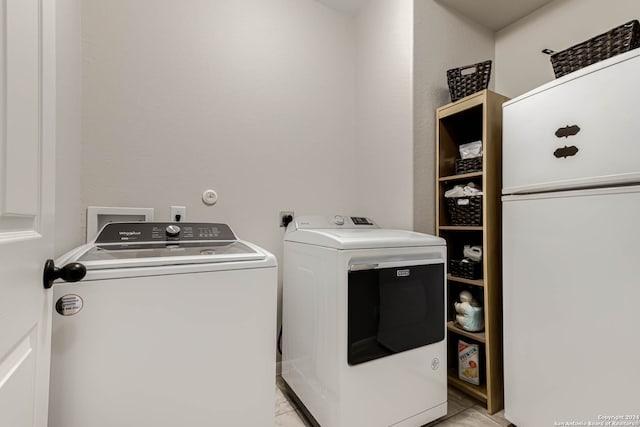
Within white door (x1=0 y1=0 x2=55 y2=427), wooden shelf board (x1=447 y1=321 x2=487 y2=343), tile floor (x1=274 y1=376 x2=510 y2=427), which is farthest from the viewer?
wooden shelf board (x1=447 y1=321 x2=487 y2=343)

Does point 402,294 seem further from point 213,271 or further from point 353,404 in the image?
point 213,271

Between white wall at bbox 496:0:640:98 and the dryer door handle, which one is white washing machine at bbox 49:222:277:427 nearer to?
the dryer door handle

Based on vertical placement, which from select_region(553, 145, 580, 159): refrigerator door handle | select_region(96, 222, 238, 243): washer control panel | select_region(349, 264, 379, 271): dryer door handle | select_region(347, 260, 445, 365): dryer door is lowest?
select_region(347, 260, 445, 365): dryer door

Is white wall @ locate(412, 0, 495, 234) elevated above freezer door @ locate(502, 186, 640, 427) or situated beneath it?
elevated above

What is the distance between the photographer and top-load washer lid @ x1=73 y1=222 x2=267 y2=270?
0.87 metres

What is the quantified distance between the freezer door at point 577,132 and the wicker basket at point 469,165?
170mm

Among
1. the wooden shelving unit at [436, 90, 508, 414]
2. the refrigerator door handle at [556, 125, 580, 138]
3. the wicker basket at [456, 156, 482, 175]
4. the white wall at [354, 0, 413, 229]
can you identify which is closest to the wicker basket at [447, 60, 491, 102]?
the wooden shelving unit at [436, 90, 508, 414]

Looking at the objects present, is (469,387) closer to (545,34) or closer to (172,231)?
(172,231)

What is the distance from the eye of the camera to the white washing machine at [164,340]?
0.75 m

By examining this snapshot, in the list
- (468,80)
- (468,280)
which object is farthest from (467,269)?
(468,80)

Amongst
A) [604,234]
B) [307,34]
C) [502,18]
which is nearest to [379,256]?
[604,234]

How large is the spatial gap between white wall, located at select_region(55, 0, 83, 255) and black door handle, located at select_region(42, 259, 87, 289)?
0.42 m

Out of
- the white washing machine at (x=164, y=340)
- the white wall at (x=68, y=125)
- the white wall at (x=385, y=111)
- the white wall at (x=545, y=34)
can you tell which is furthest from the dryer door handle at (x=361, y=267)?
the white wall at (x=545, y=34)

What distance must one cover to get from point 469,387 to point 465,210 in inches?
40.5
